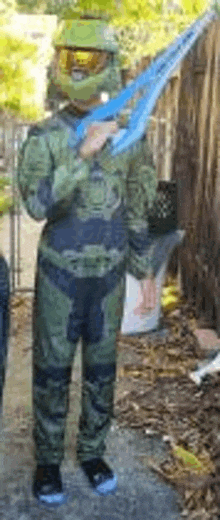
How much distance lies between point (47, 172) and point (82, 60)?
1.45 feet

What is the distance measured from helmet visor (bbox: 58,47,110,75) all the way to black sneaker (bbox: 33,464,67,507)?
1733 millimetres

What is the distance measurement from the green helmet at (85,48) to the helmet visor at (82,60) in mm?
11

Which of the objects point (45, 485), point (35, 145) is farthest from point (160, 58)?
point (45, 485)

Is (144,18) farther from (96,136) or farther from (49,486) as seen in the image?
(49,486)

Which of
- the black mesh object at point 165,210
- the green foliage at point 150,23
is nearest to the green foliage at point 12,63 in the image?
the green foliage at point 150,23

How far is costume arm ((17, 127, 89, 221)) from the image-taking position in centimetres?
305

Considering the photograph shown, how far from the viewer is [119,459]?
161 inches

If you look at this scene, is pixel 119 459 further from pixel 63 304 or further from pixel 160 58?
pixel 160 58

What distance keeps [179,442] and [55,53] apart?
6.78 feet

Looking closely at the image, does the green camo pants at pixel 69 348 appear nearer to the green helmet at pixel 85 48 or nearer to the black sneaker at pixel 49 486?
the black sneaker at pixel 49 486

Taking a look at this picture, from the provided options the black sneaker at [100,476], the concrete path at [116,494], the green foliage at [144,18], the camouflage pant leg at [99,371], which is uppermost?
the green foliage at [144,18]

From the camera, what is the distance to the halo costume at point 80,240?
3109mm

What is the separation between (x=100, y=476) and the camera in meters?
3.77

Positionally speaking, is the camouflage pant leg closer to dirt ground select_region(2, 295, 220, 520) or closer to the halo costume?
the halo costume
